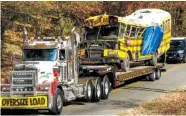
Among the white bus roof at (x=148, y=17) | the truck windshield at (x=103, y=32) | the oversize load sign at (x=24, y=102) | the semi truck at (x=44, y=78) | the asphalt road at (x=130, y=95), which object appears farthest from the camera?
the white bus roof at (x=148, y=17)

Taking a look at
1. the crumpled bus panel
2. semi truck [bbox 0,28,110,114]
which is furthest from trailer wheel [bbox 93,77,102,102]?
the crumpled bus panel

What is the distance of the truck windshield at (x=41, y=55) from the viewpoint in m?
15.9

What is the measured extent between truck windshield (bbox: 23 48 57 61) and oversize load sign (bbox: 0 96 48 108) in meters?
1.79

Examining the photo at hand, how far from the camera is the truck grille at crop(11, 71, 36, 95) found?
15.0 metres

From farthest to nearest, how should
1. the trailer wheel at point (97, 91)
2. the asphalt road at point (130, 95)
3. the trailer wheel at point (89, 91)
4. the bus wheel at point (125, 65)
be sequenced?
the bus wheel at point (125, 65)
the trailer wheel at point (97, 91)
the trailer wheel at point (89, 91)
the asphalt road at point (130, 95)

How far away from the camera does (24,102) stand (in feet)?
47.8

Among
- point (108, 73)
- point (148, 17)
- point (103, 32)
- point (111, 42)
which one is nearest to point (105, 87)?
point (108, 73)

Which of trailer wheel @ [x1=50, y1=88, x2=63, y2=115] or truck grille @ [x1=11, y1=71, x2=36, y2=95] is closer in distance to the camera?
trailer wheel @ [x1=50, y1=88, x2=63, y2=115]

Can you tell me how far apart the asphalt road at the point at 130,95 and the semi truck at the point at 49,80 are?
0.46 meters

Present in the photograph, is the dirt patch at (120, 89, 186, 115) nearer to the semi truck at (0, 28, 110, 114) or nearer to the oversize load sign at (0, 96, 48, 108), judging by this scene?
the semi truck at (0, 28, 110, 114)

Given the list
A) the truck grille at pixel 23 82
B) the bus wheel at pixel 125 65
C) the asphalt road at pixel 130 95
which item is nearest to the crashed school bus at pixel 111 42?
the bus wheel at pixel 125 65

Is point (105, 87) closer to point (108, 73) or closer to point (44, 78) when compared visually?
point (108, 73)

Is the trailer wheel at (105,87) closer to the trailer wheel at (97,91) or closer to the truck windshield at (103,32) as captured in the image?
the trailer wheel at (97,91)

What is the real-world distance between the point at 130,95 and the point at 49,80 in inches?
213
